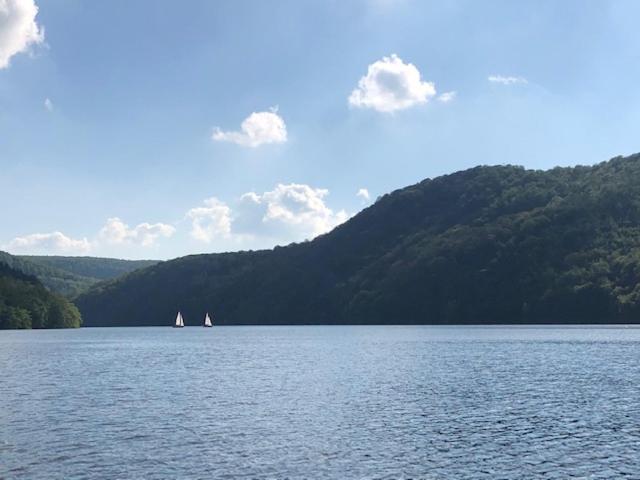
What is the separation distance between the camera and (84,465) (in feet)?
148

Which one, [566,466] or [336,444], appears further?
[336,444]

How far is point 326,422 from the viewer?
61.5m

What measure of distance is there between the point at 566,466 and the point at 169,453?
25.2m

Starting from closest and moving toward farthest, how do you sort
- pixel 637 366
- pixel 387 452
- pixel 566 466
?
1. pixel 566 466
2. pixel 387 452
3. pixel 637 366

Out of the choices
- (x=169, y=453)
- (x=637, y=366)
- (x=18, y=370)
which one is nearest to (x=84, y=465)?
(x=169, y=453)

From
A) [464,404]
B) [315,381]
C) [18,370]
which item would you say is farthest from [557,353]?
[18,370]

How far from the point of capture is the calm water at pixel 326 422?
4500 centimetres

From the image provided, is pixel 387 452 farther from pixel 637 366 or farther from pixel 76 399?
pixel 637 366

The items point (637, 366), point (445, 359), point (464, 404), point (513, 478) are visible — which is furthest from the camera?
point (445, 359)

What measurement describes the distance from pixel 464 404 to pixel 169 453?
32.8m

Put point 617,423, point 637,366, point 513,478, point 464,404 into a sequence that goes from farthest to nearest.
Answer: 1. point 637,366
2. point 464,404
3. point 617,423
4. point 513,478

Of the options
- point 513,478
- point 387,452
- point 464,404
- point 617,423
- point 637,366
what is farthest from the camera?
point 637,366

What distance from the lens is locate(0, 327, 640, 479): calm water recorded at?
45.0 meters

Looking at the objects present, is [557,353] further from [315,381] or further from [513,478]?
[513,478]
